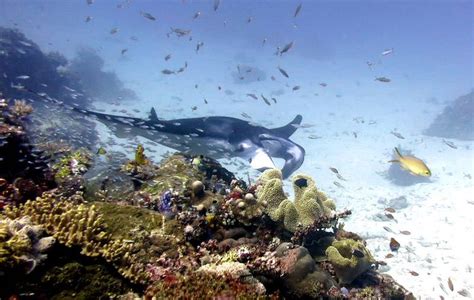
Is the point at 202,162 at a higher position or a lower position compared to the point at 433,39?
higher

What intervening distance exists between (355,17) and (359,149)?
82.2 m

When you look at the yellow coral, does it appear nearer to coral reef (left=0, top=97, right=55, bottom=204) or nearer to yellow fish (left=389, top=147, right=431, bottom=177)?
coral reef (left=0, top=97, right=55, bottom=204)

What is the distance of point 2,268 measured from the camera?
2986mm

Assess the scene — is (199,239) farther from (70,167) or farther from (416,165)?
(416,165)

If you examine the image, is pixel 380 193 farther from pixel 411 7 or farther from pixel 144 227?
pixel 411 7

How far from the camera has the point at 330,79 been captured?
75.7 meters

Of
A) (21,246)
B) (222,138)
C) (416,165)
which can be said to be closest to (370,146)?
(222,138)

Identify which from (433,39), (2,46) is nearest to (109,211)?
(2,46)

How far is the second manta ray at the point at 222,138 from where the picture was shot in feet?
29.9

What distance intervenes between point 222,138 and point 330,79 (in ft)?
232

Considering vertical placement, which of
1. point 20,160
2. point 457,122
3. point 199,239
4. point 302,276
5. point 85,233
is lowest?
point 457,122

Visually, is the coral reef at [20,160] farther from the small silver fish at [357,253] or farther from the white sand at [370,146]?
the white sand at [370,146]

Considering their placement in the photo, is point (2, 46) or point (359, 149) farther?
point (359, 149)

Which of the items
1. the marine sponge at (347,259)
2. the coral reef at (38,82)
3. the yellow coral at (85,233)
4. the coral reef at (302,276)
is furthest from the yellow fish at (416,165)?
the coral reef at (38,82)
